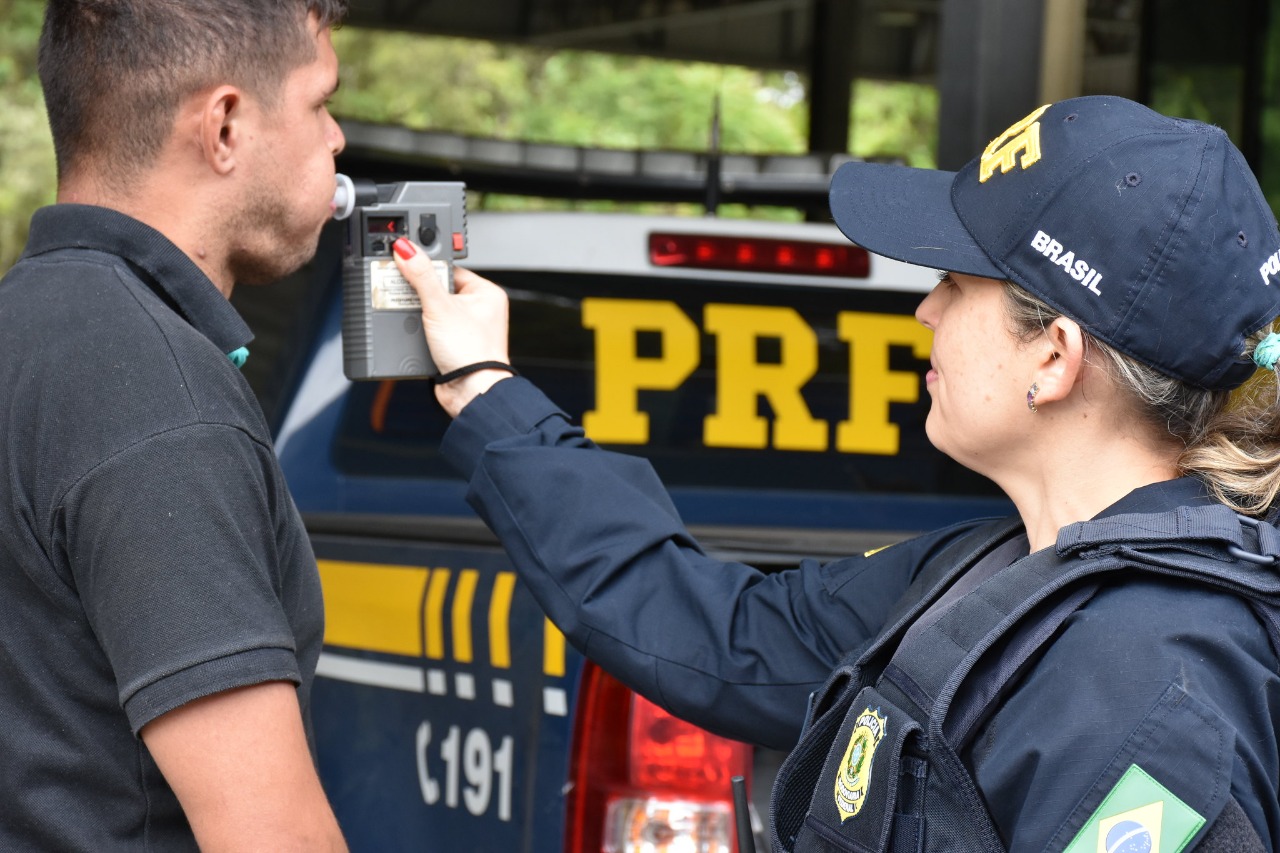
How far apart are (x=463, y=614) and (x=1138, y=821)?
4.31 ft

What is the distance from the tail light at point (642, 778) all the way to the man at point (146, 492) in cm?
63

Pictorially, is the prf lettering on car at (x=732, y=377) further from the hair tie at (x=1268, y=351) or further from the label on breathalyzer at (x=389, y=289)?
Answer: the hair tie at (x=1268, y=351)

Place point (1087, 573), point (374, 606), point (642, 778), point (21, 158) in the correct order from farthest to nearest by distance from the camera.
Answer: point (21, 158) → point (374, 606) → point (642, 778) → point (1087, 573)

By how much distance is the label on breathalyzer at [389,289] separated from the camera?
6.20 feet

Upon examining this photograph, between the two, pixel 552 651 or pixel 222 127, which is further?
pixel 552 651

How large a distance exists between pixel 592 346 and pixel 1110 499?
5.62 ft

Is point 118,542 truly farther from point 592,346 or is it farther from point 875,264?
point 875,264

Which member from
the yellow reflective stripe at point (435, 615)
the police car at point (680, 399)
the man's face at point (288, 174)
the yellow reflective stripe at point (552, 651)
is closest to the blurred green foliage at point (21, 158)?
the police car at point (680, 399)

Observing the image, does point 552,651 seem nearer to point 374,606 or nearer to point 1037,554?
point 374,606

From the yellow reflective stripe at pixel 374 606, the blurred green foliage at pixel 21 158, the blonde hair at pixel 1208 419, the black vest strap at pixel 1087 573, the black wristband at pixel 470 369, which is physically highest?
the blonde hair at pixel 1208 419

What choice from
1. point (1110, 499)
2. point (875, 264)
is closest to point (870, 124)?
point (875, 264)

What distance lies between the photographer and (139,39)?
5.04ft

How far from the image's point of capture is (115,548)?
4.37 feet

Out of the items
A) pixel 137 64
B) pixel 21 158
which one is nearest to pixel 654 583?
pixel 137 64
